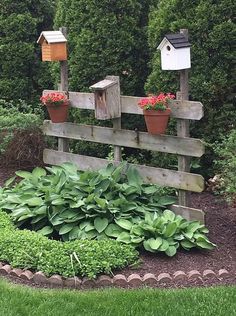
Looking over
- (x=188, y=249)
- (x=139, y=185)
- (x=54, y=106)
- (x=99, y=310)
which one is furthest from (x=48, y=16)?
(x=99, y=310)

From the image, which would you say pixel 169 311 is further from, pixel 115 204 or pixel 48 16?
→ pixel 48 16

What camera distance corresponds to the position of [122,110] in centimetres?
632

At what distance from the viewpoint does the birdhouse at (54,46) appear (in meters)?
6.74

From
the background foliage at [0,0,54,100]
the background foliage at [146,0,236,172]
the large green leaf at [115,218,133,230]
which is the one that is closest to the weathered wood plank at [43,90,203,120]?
the background foliage at [146,0,236,172]

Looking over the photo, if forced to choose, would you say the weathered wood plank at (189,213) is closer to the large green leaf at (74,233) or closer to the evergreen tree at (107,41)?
the large green leaf at (74,233)

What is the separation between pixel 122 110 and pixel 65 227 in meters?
1.39

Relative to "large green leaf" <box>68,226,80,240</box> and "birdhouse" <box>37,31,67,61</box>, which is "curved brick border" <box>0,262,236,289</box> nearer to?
"large green leaf" <box>68,226,80,240</box>

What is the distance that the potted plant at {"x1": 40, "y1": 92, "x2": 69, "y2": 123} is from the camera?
6738 millimetres

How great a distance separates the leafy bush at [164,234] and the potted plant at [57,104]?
170 cm

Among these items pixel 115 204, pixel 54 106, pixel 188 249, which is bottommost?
pixel 188 249

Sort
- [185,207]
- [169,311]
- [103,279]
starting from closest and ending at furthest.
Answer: [169,311] → [103,279] → [185,207]

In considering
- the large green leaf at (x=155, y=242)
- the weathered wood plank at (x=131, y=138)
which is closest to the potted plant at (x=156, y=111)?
the weathered wood plank at (x=131, y=138)

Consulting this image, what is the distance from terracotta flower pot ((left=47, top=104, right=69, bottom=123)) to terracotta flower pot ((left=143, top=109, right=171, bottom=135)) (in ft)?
4.14

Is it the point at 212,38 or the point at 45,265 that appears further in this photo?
the point at 212,38
